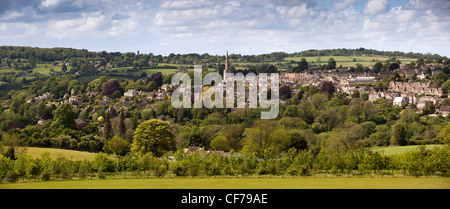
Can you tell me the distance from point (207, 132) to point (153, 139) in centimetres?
1070

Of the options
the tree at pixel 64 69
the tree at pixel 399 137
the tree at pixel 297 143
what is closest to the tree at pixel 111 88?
the tree at pixel 64 69

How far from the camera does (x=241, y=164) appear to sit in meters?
28.8

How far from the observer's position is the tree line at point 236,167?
88.0 feet

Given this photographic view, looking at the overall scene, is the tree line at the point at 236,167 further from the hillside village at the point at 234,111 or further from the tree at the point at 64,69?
the tree at the point at 64,69

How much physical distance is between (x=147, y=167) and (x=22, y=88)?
67936 millimetres

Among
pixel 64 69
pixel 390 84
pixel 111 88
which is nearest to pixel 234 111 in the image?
pixel 111 88

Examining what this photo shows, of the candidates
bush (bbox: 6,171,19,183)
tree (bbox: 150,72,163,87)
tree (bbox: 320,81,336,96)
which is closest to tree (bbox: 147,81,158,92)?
tree (bbox: 150,72,163,87)

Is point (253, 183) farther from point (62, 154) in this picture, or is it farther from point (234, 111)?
point (234, 111)

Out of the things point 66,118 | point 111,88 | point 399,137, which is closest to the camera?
point 399,137

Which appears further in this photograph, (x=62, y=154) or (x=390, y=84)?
(x=390, y=84)

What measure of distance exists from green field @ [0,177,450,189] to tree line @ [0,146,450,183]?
4.89ft

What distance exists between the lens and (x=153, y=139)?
125ft

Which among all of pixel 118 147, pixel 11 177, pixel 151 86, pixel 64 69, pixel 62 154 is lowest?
pixel 118 147
